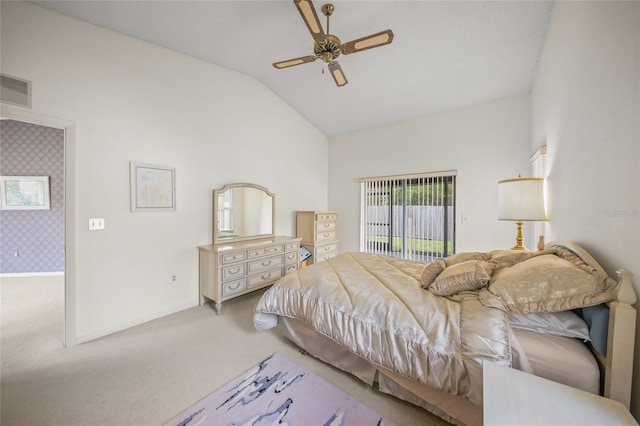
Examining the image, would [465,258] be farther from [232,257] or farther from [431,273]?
[232,257]

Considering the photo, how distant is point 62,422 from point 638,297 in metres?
3.05

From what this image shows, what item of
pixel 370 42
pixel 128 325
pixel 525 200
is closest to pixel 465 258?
pixel 525 200

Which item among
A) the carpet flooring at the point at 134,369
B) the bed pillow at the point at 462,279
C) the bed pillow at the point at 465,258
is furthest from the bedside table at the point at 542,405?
the bed pillow at the point at 465,258

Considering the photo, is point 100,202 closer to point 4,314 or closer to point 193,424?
point 4,314

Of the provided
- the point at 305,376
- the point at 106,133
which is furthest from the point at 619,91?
the point at 106,133

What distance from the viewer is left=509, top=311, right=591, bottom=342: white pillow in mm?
1167

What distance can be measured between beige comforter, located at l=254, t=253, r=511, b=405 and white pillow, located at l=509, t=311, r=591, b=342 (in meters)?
0.14

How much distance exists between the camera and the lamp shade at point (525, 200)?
2170 mm

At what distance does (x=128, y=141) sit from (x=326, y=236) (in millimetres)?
3293

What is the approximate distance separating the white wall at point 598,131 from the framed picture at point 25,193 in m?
6.81

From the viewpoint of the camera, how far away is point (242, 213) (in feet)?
11.6

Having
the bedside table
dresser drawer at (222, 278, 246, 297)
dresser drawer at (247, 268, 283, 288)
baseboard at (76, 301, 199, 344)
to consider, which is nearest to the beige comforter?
the bedside table

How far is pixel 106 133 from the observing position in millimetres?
2330

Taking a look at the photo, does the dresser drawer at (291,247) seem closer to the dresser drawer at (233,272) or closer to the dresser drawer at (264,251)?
the dresser drawer at (264,251)
